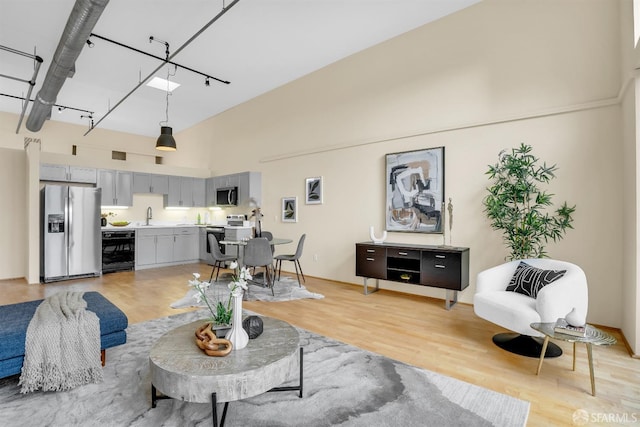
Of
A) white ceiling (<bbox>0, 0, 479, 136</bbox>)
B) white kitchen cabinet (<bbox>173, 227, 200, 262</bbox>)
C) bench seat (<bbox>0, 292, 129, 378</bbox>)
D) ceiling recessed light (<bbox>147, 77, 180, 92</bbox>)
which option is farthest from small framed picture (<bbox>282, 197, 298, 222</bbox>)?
bench seat (<bbox>0, 292, 129, 378</bbox>)

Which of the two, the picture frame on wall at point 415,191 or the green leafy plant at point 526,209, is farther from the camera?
the picture frame on wall at point 415,191

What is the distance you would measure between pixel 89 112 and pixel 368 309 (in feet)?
27.9

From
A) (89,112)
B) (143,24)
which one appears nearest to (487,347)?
(143,24)

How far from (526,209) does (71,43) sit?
614 cm

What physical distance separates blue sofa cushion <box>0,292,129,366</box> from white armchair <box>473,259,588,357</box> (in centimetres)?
336

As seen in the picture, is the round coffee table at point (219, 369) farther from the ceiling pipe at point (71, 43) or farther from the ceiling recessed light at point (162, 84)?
the ceiling recessed light at point (162, 84)

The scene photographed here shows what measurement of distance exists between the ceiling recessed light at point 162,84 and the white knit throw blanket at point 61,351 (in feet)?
17.7

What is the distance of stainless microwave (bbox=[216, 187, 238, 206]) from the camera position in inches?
307

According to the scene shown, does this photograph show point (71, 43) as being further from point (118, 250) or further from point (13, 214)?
point (118, 250)

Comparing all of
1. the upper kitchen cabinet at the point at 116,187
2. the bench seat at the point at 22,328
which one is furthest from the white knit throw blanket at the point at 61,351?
the upper kitchen cabinet at the point at 116,187

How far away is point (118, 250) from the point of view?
6.93m

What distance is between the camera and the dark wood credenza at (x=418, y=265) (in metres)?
4.16

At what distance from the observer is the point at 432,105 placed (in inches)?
189

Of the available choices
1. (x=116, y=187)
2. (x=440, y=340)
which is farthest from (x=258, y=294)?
(x=116, y=187)
